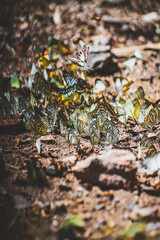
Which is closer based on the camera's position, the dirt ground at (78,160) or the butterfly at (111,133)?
the dirt ground at (78,160)

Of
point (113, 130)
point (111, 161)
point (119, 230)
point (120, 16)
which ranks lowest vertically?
point (119, 230)

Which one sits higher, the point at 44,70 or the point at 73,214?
the point at 44,70

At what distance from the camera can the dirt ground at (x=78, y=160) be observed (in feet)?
2.98

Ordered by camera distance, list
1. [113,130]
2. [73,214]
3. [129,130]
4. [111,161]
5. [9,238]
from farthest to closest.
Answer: [129,130]
[113,130]
[111,161]
[73,214]
[9,238]

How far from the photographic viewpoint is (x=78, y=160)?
1.33 meters

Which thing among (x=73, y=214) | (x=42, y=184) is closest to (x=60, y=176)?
(x=42, y=184)

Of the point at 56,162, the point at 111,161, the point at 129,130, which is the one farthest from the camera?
the point at 129,130

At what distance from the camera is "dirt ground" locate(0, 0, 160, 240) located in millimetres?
909

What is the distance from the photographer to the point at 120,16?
296 centimetres

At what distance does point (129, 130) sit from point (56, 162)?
64 centimetres

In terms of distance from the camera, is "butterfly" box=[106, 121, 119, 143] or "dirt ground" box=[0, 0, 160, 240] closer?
"dirt ground" box=[0, 0, 160, 240]

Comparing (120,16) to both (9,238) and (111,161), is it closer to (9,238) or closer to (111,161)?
(111,161)

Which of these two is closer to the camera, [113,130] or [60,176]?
[60,176]

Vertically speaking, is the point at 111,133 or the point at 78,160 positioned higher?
the point at 111,133
